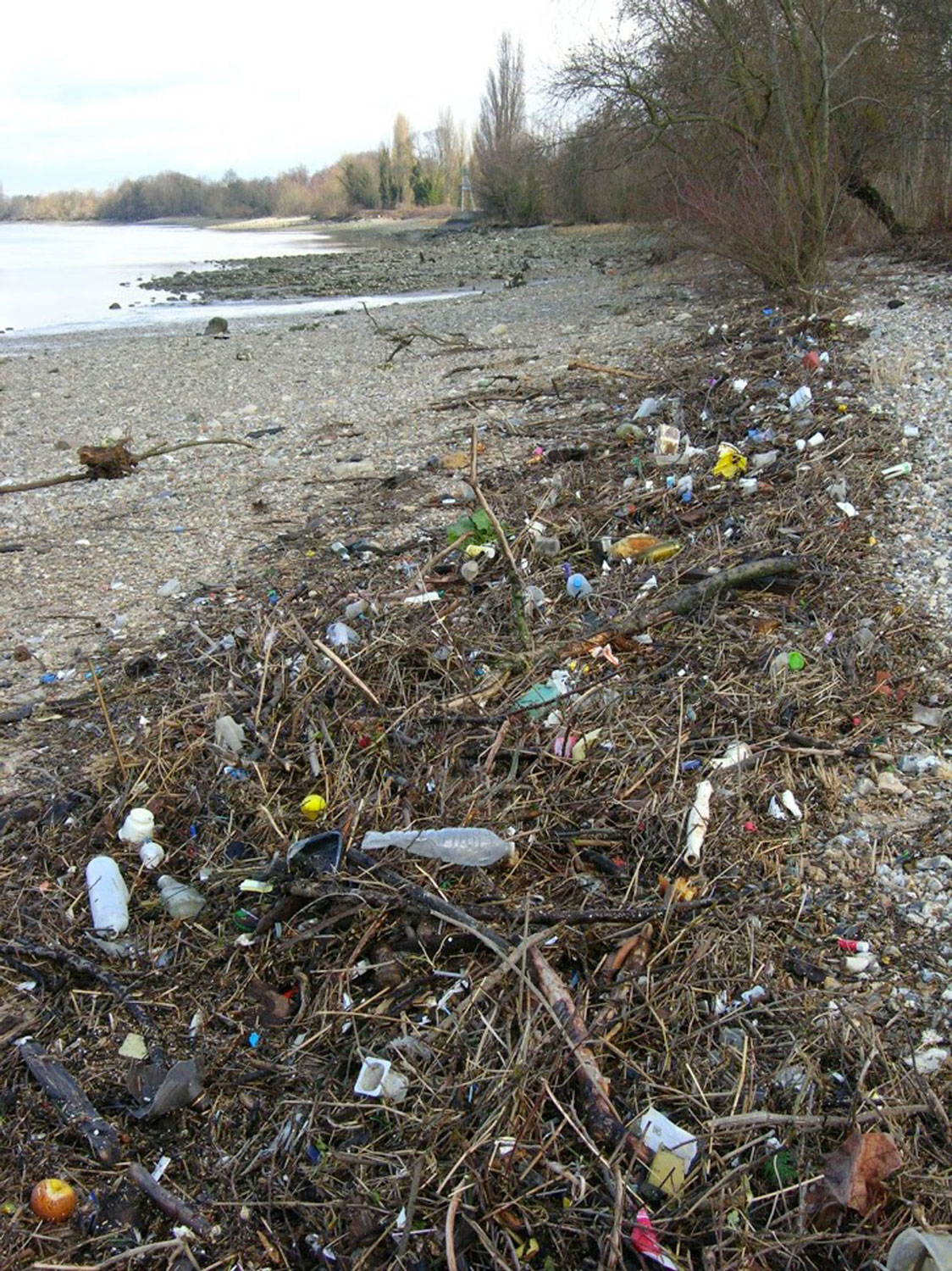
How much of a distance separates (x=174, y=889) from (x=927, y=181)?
534 inches

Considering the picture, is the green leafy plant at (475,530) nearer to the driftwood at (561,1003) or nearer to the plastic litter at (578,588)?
the plastic litter at (578,588)

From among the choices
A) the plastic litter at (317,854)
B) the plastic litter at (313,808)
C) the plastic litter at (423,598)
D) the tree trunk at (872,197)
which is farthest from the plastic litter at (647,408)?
the tree trunk at (872,197)

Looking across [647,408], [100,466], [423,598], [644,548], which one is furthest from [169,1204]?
[100,466]

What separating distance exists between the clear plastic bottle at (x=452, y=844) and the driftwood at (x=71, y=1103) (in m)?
0.80

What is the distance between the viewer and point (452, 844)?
7.83 feet

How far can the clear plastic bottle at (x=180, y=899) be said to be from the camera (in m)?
2.43

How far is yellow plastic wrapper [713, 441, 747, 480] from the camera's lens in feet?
14.7

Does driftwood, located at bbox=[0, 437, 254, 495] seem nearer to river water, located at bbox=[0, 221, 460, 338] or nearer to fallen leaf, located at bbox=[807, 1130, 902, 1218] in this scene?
fallen leaf, located at bbox=[807, 1130, 902, 1218]

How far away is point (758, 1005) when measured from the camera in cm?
199

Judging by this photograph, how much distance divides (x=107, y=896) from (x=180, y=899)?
0.20 metres

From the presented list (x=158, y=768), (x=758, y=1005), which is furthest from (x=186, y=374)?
(x=758, y=1005)

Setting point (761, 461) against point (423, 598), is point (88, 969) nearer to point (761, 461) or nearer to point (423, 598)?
point (423, 598)

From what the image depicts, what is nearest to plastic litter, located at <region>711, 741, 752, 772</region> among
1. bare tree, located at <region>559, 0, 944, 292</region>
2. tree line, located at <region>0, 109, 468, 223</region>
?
bare tree, located at <region>559, 0, 944, 292</region>

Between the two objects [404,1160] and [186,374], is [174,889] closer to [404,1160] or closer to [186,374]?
[404,1160]
